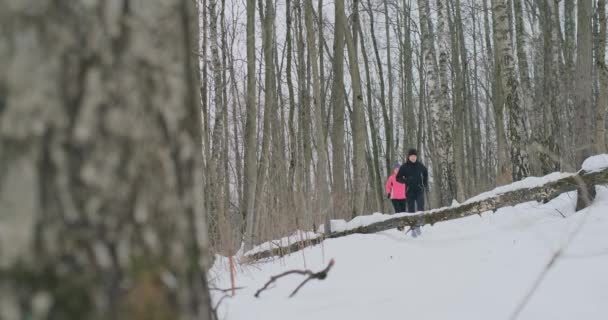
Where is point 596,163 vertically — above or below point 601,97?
below

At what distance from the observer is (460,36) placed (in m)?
18.3

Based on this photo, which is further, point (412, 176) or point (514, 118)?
point (412, 176)

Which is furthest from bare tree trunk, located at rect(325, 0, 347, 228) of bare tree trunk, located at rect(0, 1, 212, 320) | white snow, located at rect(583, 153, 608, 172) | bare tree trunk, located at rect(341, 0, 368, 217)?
bare tree trunk, located at rect(0, 1, 212, 320)

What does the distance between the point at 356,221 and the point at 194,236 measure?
560 centimetres

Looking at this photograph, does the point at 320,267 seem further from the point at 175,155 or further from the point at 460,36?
the point at 460,36

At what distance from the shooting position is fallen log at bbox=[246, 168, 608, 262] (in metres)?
4.21

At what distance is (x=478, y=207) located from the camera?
18.1ft

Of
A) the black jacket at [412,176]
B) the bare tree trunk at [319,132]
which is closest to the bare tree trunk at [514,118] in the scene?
the black jacket at [412,176]

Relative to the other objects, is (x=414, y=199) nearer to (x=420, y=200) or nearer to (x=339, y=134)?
(x=420, y=200)

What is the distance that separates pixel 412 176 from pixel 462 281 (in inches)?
222

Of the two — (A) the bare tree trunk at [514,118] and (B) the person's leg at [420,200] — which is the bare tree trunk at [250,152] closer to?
(B) the person's leg at [420,200]

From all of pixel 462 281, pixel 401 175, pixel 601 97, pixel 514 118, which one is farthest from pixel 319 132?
pixel 601 97

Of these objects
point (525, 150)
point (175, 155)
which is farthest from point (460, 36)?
point (175, 155)

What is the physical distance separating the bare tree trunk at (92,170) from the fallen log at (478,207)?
3698 millimetres
